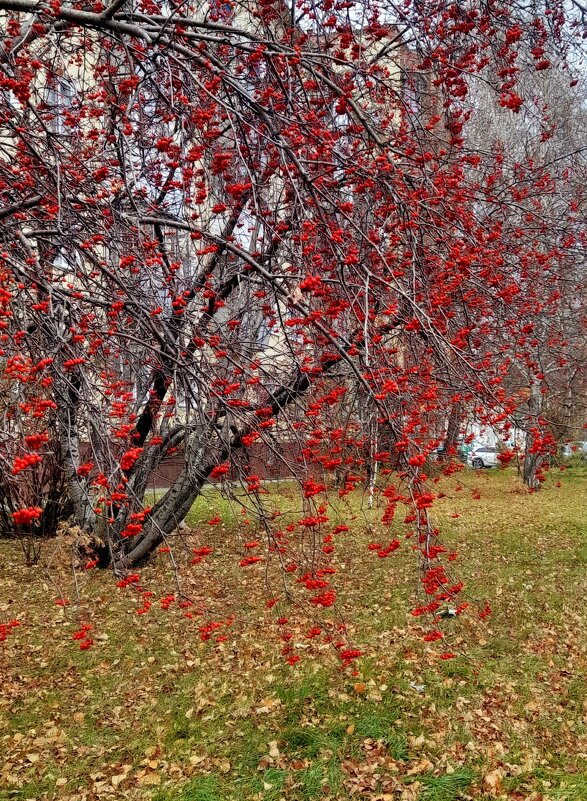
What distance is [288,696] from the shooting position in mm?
4312

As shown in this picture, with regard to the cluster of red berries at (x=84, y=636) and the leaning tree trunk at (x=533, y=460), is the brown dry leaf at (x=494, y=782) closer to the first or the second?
the cluster of red berries at (x=84, y=636)

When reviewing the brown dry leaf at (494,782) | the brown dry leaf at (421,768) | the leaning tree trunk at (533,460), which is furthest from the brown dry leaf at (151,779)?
the leaning tree trunk at (533,460)

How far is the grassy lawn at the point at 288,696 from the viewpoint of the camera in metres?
3.51

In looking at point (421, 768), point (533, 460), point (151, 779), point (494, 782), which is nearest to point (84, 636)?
point (151, 779)

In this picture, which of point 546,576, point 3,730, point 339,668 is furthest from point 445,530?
point 3,730

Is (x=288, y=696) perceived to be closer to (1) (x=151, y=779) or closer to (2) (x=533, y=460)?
(1) (x=151, y=779)

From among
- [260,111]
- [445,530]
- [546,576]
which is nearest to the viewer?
[260,111]

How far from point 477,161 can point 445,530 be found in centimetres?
631

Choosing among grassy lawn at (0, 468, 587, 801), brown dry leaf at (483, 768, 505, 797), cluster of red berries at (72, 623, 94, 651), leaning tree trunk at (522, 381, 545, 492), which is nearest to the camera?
cluster of red berries at (72, 623, 94, 651)

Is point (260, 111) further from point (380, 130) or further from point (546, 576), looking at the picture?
point (546, 576)

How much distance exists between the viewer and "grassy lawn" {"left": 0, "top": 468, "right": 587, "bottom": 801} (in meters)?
3.51

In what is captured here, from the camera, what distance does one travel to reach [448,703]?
4199 millimetres

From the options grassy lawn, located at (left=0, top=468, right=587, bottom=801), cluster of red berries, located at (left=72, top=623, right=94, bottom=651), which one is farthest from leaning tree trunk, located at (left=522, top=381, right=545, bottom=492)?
cluster of red berries, located at (left=72, top=623, right=94, bottom=651)

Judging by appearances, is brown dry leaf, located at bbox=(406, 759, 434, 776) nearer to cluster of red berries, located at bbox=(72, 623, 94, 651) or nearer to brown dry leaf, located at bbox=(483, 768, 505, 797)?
brown dry leaf, located at bbox=(483, 768, 505, 797)
